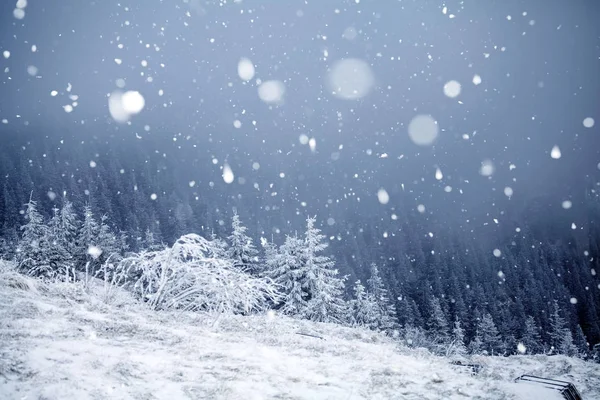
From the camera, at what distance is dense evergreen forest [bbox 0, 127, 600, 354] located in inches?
2441

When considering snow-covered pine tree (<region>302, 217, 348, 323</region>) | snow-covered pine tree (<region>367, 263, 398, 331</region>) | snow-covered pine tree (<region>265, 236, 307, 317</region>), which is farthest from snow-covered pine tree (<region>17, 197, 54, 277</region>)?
snow-covered pine tree (<region>367, 263, 398, 331</region>)

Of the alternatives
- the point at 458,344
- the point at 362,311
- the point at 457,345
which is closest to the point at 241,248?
the point at 362,311

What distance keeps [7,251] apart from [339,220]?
533ft

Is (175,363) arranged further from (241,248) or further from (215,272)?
(241,248)

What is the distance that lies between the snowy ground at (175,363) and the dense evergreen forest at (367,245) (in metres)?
19.1

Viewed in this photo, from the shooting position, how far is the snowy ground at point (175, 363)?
4.32 m

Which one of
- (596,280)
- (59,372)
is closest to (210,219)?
(59,372)

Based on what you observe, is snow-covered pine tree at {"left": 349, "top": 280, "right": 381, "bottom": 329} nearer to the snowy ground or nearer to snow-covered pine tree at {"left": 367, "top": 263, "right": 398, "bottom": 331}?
snow-covered pine tree at {"left": 367, "top": 263, "right": 398, "bottom": 331}

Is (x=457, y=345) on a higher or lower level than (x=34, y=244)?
lower

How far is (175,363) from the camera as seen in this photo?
5.48m

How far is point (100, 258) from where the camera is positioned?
39188 mm

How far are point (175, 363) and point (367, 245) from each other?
535 feet

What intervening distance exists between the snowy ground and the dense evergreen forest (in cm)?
1914

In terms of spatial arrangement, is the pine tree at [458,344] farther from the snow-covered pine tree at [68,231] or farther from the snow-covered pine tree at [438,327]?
the snow-covered pine tree at [68,231]
